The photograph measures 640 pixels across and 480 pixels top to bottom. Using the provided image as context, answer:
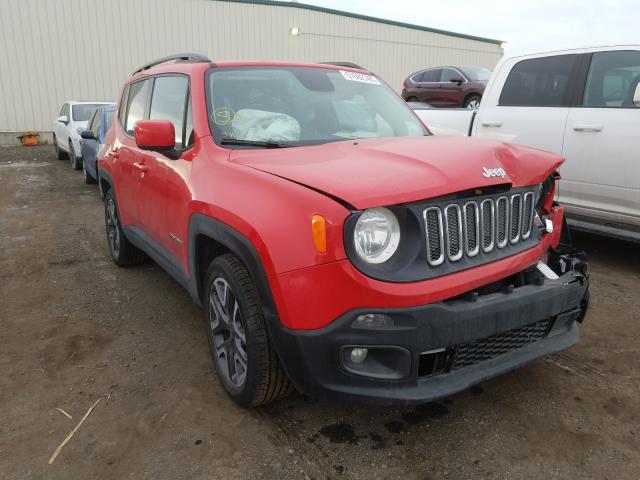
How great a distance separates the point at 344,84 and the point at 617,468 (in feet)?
8.79

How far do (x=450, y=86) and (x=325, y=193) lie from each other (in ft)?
39.9

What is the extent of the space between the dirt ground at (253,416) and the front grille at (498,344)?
1.33 ft

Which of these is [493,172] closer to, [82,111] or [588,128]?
[588,128]

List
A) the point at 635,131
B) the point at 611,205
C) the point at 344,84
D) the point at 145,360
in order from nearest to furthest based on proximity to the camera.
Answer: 1. the point at 145,360
2. the point at 344,84
3. the point at 635,131
4. the point at 611,205

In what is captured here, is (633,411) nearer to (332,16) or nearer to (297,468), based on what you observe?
(297,468)

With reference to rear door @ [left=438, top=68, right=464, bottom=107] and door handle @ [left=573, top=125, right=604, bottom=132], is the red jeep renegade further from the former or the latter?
rear door @ [left=438, top=68, right=464, bottom=107]

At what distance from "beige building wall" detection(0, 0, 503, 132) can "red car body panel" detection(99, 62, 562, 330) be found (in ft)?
58.4

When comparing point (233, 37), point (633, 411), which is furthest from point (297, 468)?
point (233, 37)

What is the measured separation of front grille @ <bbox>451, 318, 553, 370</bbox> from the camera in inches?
88.8

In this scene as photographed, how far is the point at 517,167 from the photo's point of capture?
8.41 ft

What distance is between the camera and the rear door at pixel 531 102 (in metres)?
4.90

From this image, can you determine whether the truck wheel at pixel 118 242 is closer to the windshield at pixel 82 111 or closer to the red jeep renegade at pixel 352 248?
the red jeep renegade at pixel 352 248

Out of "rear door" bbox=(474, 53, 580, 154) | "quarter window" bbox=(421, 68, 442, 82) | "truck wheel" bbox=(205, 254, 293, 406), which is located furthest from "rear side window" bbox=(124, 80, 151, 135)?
"quarter window" bbox=(421, 68, 442, 82)

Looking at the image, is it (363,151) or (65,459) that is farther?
(363,151)
